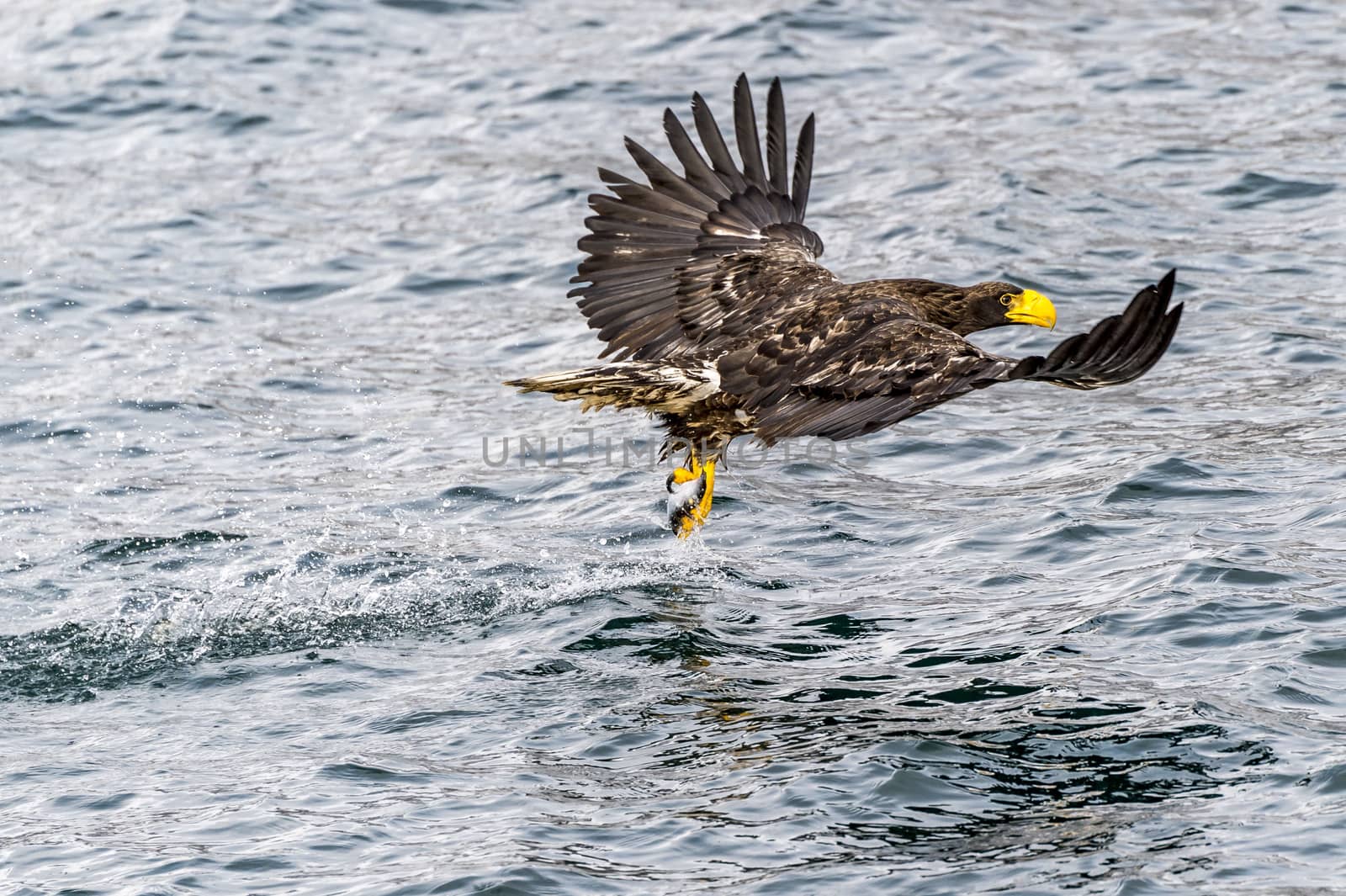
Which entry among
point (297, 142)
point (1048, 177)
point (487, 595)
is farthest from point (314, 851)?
point (297, 142)

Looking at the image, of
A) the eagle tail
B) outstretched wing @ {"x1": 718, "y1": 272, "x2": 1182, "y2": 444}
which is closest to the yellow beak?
outstretched wing @ {"x1": 718, "y1": 272, "x2": 1182, "y2": 444}

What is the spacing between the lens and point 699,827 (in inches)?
215

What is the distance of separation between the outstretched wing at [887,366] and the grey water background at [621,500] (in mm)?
1006

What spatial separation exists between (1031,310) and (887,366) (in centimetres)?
119

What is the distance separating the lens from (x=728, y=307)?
25.0 feet

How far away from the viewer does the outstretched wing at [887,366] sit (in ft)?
17.7

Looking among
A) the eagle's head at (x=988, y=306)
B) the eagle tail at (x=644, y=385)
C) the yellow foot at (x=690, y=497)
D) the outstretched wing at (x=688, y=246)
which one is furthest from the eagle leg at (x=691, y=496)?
the eagle's head at (x=988, y=306)

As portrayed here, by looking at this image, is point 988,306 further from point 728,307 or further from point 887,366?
point 887,366

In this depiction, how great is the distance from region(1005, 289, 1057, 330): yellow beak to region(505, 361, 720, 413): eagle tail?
4.32ft

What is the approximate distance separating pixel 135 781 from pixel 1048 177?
29.4ft

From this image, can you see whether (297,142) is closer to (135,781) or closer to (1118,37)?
(1118,37)

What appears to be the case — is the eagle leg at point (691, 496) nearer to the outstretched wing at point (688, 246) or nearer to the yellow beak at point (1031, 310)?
the outstretched wing at point (688, 246)

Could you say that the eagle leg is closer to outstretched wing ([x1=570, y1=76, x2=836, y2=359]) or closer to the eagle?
the eagle

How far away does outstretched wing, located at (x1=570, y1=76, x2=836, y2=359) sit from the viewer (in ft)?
25.2
